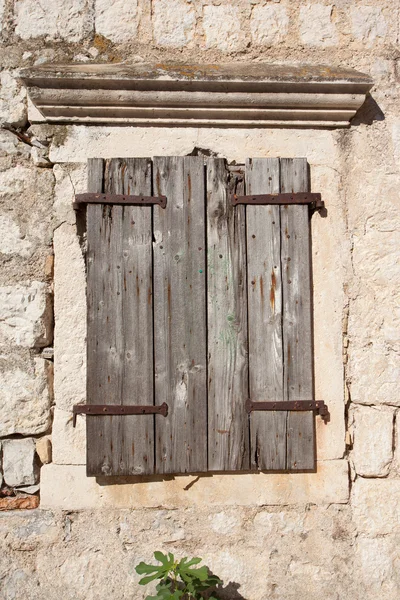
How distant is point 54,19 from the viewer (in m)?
2.53

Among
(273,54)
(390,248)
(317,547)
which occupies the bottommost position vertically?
(317,547)

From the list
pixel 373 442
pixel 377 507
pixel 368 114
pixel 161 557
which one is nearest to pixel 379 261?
pixel 368 114

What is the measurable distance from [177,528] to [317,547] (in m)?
0.66

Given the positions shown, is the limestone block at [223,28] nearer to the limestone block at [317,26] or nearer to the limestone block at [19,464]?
the limestone block at [317,26]

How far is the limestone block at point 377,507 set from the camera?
2391mm

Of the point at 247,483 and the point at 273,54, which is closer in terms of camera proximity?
the point at 247,483

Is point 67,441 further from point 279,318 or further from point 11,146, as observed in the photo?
point 11,146

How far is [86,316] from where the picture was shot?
240 centimetres

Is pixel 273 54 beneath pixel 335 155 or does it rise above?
above

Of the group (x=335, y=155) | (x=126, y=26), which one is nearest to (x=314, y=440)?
(x=335, y=155)

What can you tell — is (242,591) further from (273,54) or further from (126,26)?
(126,26)

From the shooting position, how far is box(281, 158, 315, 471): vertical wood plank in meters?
2.37

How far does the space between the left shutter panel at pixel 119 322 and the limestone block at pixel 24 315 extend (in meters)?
0.23

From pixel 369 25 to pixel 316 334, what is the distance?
1.58 metres
